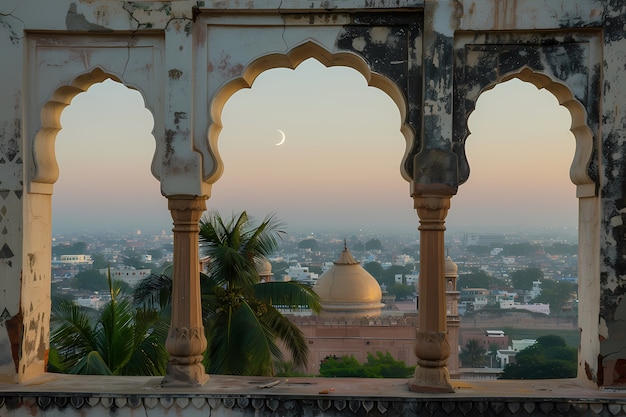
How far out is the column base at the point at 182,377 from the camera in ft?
21.2

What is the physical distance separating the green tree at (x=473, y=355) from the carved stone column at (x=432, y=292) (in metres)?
40.0

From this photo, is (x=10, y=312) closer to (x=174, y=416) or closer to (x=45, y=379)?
(x=45, y=379)

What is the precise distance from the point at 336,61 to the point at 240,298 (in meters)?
6.24

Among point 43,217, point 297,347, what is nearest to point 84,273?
point 297,347

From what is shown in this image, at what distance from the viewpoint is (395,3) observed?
6418 millimetres

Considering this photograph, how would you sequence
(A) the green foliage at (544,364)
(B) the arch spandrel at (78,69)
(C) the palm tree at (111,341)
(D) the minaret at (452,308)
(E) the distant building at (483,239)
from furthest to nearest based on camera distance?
(E) the distant building at (483,239) < (A) the green foliage at (544,364) < (D) the minaret at (452,308) < (C) the palm tree at (111,341) < (B) the arch spandrel at (78,69)

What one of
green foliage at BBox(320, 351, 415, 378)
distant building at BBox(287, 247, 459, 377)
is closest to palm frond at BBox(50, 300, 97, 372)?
green foliage at BBox(320, 351, 415, 378)

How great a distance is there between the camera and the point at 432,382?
6.35 meters

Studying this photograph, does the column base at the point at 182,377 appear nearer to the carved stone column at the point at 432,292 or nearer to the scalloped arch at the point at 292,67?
the scalloped arch at the point at 292,67

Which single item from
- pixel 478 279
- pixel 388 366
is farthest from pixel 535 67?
pixel 478 279

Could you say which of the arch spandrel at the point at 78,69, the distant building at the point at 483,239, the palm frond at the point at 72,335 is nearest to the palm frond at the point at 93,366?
the palm frond at the point at 72,335

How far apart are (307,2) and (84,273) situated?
27.2 m

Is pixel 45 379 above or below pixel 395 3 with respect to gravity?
below

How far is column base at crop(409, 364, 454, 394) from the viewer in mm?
6307
